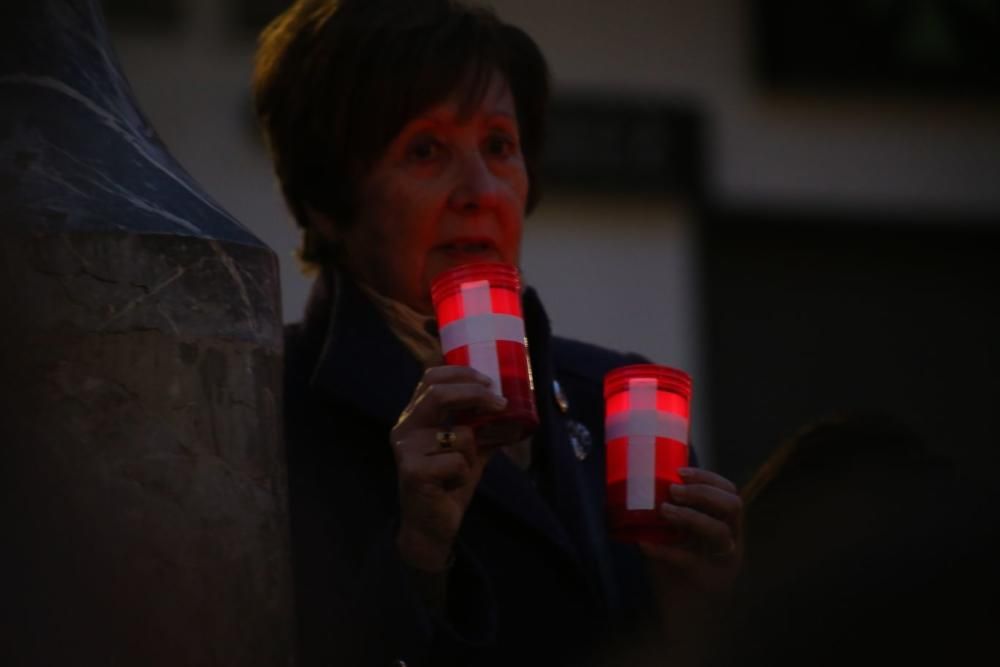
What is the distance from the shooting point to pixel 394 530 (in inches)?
91.5

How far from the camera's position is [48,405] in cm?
175

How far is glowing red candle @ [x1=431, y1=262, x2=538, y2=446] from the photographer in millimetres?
2201

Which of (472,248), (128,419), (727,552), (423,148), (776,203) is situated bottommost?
(727,552)

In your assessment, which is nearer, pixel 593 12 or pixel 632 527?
pixel 632 527

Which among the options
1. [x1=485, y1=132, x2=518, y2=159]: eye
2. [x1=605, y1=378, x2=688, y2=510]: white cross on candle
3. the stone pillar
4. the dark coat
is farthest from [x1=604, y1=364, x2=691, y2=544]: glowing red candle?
the stone pillar

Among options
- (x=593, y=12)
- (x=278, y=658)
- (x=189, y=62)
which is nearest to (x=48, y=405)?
(x=278, y=658)

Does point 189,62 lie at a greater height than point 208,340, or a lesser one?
greater

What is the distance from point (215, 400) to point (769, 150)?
6767 millimetres

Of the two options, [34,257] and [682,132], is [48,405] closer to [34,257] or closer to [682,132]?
[34,257]

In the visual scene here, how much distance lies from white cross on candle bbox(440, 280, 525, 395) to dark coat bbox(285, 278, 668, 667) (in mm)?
224

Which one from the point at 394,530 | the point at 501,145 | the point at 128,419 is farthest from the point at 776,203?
the point at 128,419

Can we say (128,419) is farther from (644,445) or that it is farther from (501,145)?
(501,145)

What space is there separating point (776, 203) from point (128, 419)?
22.4 ft

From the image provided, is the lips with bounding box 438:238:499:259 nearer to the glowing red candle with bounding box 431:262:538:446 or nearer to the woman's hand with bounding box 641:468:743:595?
the glowing red candle with bounding box 431:262:538:446
